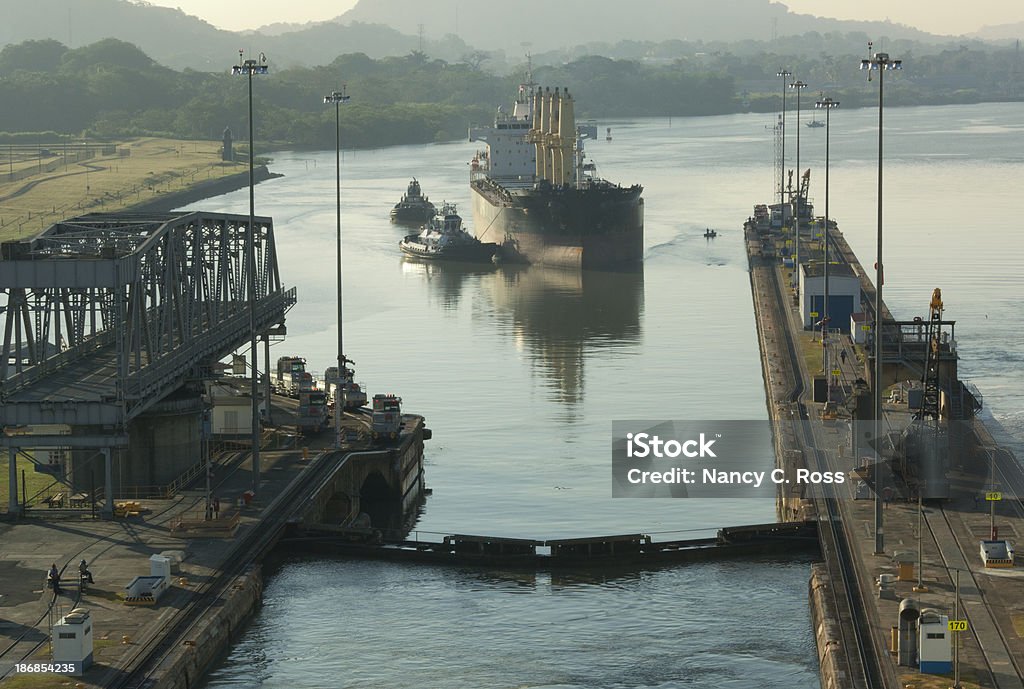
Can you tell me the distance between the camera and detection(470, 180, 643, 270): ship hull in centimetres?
15538

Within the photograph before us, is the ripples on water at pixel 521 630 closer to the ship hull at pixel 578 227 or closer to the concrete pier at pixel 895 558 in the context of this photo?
the concrete pier at pixel 895 558

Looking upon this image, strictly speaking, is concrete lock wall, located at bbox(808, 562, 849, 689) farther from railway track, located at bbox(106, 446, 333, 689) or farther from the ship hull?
the ship hull

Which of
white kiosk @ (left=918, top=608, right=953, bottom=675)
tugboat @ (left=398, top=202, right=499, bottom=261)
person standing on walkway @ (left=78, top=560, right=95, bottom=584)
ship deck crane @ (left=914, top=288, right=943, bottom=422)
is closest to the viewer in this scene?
white kiosk @ (left=918, top=608, right=953, bottom=675)

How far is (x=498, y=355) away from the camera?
359 ft

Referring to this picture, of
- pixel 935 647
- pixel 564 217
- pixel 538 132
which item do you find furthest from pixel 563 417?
pixel 538 132

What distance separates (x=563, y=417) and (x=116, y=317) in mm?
29895

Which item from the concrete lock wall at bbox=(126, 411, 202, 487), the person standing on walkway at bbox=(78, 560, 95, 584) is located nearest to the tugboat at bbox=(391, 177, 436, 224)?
the concrete lock wall at bbox=(126, 411, 202, 487)

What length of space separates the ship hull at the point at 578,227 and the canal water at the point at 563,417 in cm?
265

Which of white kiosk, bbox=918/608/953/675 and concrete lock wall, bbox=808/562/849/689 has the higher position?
white kiosk, bbox=918/608/953/675

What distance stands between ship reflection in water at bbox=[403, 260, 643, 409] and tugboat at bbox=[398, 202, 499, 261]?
3.67 ft

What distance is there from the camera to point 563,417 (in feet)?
285

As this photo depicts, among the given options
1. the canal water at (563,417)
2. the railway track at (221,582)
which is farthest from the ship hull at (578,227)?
the railway track at (221,582)

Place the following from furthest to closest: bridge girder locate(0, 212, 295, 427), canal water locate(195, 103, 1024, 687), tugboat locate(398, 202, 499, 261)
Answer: tugboat locate(398, 202, 499, 261) → bridge girder locate(0, 212, 295, 427) → canal water locate(195, 103, 1024, 687)

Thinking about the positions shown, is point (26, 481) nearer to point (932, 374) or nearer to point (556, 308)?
point (932, 374)
